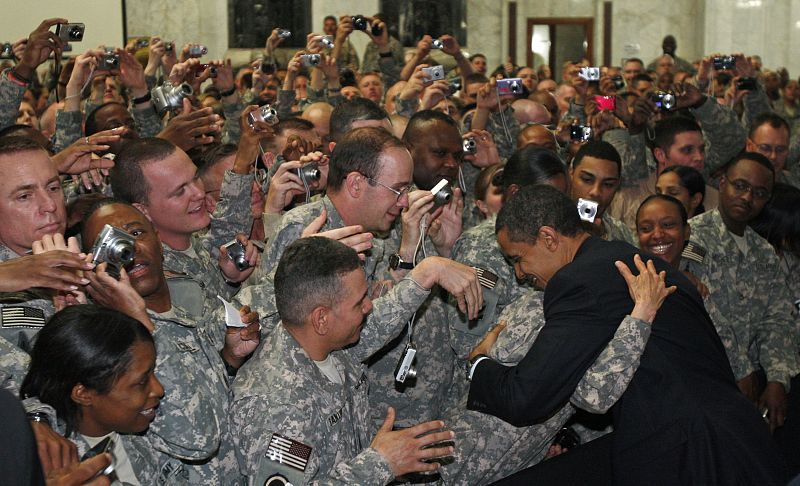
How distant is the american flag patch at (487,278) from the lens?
12.8 feet

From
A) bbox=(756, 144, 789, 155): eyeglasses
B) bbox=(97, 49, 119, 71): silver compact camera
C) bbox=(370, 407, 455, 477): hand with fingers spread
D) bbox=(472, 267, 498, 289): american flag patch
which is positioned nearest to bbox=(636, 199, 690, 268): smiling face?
bbox=(472, 267, 498, 289): american flag patch

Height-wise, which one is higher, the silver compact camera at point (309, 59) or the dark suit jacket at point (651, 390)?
the silver compact camera at point (309, 59)

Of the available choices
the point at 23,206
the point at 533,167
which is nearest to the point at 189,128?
the point at 23,206

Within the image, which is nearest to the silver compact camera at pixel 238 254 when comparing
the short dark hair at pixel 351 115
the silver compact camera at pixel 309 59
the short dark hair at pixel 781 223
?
the short dark hair at pixel 351 115

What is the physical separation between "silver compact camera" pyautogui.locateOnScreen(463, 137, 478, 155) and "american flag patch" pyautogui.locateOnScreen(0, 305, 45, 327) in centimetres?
292

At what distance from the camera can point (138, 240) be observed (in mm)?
2992

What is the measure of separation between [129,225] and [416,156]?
186cm

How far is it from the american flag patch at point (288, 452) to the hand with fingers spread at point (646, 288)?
1097mm

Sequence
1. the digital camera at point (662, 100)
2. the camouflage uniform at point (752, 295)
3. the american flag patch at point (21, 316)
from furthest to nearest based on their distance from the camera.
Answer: the digital camera at point (662, 100)
the camouflage uniform at point (752, 295)
the american flag patch at point (21, 316)

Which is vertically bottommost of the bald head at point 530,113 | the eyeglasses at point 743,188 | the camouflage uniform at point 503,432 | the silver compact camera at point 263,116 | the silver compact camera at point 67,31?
the camouflage uniform at point 503,432

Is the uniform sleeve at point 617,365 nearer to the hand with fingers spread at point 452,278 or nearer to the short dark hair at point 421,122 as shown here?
the hand with fingers spread at point 452,278

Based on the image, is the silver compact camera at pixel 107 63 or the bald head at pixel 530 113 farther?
the bald head at pixel 530 113

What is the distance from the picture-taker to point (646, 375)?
307 centimetres

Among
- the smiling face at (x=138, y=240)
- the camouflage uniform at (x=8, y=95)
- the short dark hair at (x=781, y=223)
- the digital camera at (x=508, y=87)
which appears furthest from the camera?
the digital camera at (x=508, y=87)
